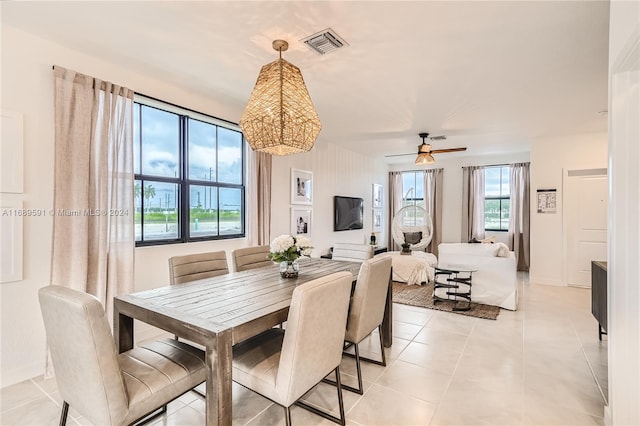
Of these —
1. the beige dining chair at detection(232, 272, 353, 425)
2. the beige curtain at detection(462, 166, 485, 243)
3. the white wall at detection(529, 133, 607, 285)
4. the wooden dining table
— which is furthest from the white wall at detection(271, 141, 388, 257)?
the white wall at detection(529, 133, 607, 285)

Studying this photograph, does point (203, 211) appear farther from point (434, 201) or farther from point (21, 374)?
point (434, 201)

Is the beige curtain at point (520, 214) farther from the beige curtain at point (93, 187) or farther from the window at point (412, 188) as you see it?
the beige curtain at point (93, 187)

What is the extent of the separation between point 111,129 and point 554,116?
204 inches

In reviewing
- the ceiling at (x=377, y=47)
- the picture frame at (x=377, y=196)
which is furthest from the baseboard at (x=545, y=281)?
the picture frame at (x=377, y=196)

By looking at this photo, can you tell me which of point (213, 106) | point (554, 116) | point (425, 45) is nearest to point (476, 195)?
point (554, 116)

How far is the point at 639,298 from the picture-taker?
156 centimetres

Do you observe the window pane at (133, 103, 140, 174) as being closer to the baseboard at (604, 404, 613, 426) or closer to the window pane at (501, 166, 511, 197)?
the baseboard at (604, 404, 613, 426)

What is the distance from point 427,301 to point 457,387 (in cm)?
208

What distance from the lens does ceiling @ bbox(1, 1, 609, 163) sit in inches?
80.4

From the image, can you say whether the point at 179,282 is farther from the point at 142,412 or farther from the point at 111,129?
the point at 111,129

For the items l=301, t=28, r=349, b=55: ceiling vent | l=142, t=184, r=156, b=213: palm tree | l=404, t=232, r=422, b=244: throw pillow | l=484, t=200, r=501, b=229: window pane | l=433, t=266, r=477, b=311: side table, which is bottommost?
l=433, t=266, r=477, b=311: side table

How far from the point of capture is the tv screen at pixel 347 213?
6168mm

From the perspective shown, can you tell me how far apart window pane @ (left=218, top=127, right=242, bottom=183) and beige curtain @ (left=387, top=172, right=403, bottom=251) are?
522cm

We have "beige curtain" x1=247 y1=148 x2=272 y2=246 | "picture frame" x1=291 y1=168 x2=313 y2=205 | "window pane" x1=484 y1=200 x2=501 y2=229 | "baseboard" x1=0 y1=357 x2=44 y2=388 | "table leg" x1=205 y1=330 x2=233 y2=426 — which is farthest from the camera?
"window pane" x1=484 y1=200 x2=501 y2=229
